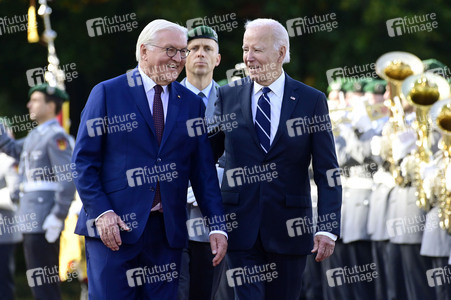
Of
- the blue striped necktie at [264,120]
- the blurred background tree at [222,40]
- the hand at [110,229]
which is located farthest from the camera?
the blurred background tree at [222,40]

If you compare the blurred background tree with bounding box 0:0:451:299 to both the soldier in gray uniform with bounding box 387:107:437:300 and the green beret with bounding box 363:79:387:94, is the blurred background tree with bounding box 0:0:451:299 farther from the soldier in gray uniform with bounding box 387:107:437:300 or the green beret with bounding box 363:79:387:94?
Result: the soldier in gray uniform with bounding box 387:107:437:300

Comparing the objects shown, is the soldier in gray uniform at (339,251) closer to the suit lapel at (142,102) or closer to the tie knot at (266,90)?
the tie knot at (266,90)

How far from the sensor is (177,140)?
670cm

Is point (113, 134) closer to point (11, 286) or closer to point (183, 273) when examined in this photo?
point (183, 273)

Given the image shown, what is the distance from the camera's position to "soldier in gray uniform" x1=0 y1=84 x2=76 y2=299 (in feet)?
36.1

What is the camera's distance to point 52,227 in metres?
11.0

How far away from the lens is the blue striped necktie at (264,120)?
707cm

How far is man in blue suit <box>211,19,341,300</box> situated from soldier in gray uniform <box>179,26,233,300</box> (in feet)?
1.62

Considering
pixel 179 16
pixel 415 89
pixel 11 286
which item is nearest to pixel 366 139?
pixel 415 89

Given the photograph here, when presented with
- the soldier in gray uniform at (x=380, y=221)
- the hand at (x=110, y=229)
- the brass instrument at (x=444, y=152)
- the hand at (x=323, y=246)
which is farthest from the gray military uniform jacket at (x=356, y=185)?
the hand at (x=110, y=229)

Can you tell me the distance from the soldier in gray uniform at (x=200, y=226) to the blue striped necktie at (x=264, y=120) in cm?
44

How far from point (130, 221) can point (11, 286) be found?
16.8ft

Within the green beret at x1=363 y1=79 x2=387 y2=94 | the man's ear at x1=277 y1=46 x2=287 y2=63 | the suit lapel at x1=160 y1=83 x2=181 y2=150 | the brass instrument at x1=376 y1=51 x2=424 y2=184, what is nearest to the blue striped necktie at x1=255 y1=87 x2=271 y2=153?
the man's ear at x1=277 y1=46 x2=287 y2=63

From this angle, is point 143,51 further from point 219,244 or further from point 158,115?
point 219,244
